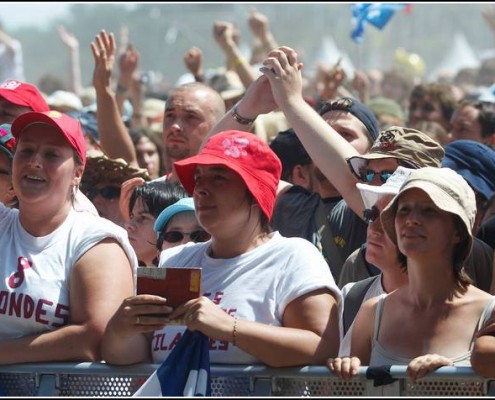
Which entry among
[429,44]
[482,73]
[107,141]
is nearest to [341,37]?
[429,44]

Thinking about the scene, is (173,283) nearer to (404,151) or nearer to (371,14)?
(404,151)

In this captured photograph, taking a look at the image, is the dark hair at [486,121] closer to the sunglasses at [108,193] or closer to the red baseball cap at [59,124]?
the sunglasses at [108,193]

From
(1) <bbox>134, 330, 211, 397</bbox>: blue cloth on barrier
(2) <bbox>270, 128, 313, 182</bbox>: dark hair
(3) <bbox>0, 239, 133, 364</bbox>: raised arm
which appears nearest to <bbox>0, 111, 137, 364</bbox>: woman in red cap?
(3) <bbox>0, 239, 133, 364</bbox>: raised arm

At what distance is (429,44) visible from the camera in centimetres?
4219

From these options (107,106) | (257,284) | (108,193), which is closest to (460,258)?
(257,284)

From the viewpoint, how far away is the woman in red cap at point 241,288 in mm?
4109

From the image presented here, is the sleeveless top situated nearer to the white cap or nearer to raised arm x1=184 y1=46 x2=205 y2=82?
the white cap

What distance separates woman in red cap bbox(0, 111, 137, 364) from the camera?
442 cm

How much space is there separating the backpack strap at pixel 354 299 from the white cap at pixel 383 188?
0.97ft

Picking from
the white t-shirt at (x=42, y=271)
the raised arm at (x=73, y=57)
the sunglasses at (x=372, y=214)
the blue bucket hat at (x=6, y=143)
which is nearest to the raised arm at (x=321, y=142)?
the sunglasses at (x=372, y=214)

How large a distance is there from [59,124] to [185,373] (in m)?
1.17

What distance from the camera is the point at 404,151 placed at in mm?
5246

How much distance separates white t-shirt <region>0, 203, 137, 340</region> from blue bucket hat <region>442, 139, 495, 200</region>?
1.82 metres

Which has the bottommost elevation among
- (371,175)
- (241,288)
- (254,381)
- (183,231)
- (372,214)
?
(254,381)
